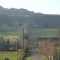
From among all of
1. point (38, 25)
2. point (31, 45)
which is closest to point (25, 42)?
point (31, 45)

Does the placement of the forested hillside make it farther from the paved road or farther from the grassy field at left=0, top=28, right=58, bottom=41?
the paved road

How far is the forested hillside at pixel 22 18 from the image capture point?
6332 millimetres

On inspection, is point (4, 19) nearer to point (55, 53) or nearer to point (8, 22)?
point (8, 22)

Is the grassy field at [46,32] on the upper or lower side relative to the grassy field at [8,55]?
upper

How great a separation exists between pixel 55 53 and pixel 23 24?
1.27 meters

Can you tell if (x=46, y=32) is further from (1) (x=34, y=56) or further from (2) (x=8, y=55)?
(2) (x=8, y=55)

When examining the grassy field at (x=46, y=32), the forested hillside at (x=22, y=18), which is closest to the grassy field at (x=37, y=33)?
the grassy field at (x=46, y=32)

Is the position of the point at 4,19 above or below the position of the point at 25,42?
above

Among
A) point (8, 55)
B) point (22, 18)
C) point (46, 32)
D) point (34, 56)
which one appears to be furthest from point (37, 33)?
point (8, 55)

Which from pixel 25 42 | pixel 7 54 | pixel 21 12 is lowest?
pixel 7 54

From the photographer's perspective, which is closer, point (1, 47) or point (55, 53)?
point (55, 53)

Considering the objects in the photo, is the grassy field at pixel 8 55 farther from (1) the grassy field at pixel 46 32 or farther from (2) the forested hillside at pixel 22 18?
(2) the forested hillside at pixel 22 18

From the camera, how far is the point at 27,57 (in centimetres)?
608

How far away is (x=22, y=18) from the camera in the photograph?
22.0 feet
